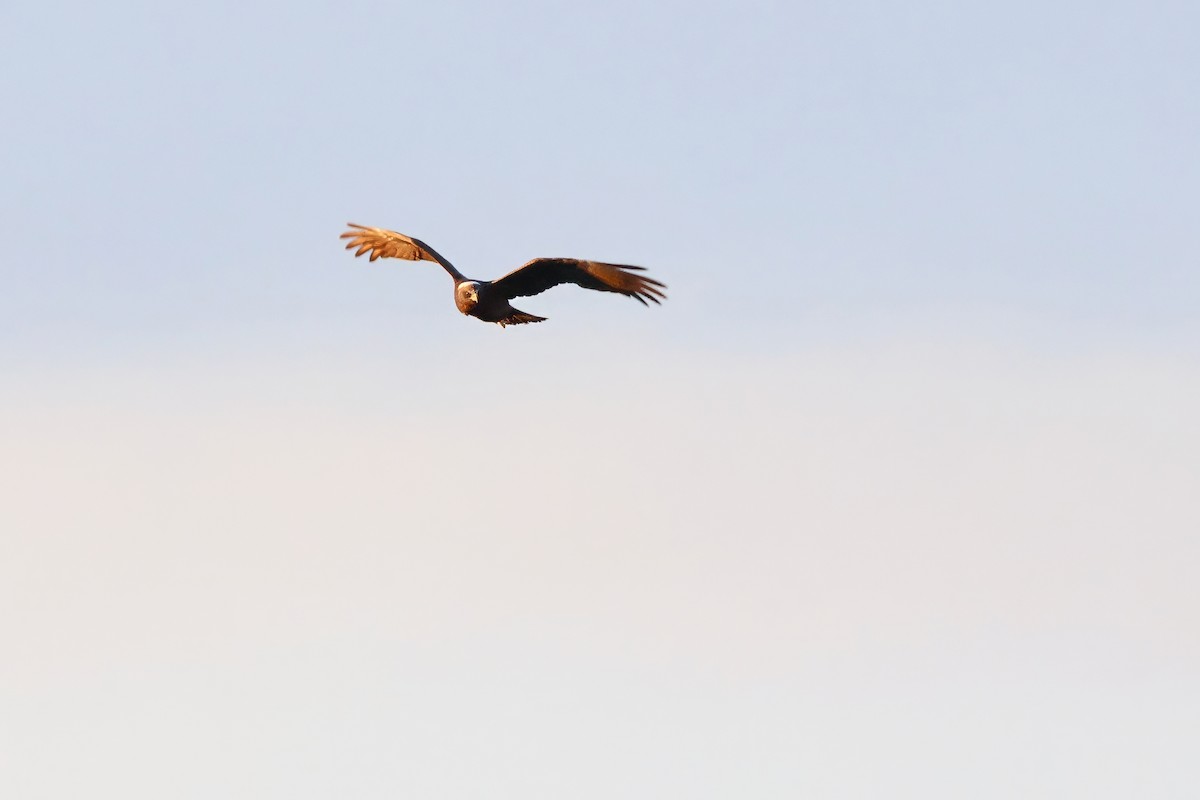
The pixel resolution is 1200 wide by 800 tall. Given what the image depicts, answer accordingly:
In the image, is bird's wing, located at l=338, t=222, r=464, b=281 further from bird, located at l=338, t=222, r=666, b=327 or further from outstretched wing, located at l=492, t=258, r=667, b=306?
outstretched wing, located at l=492, t=258, r=667, b=306

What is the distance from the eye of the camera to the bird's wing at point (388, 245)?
41406 millimetres

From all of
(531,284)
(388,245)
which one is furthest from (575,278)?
(388,245)

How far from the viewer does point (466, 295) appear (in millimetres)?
36938

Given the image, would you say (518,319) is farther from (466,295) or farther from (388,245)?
(388,245)

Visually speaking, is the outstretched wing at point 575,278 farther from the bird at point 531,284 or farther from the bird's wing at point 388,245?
the bird's wing at point 388,245

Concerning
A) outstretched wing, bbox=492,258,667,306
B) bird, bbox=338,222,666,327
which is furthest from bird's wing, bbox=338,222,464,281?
outstretched wing, bbox=492,258,667,306

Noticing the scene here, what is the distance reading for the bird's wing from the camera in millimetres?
41406

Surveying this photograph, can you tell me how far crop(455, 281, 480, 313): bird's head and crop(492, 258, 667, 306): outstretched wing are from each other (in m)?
0.50

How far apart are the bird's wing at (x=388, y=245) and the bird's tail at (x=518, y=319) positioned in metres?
3.88

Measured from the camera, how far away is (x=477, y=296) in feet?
120

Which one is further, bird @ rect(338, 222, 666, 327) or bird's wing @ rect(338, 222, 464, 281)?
bird's wing @ rect(338, 222, 464, 281)

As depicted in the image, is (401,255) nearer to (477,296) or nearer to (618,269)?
(477,296)

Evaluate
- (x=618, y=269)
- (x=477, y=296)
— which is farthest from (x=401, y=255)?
(x=618, y=269)

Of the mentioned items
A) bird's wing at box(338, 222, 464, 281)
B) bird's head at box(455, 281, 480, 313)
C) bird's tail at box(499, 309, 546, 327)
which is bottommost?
bird's tail at box(499, 309, 546, 327)
